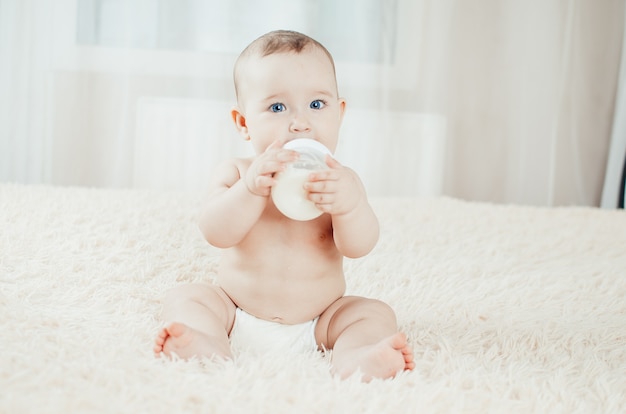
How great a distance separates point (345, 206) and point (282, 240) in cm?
13

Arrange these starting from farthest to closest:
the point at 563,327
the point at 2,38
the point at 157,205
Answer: the point at 2,38, the point at 157,205, the point at 563,327

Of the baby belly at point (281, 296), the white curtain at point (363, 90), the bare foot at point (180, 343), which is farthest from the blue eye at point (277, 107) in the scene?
the white curtain at point (363, 90)

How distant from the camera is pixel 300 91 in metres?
0.99

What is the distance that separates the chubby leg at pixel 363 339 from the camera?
2.66 feet

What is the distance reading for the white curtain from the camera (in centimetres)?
236

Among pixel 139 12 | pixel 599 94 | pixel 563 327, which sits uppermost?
pixel 139 12

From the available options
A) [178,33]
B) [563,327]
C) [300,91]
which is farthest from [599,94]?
[300,91]

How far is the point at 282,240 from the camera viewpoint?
1.00 m

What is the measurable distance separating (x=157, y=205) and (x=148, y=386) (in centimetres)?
90

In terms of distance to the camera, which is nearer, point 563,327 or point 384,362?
point 384,362

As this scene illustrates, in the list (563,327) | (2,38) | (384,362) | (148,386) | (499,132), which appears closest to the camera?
(148,386)

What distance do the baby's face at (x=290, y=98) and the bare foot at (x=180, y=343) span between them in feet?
1.01

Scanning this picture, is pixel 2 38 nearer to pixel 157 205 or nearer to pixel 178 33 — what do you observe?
pixel 178 33

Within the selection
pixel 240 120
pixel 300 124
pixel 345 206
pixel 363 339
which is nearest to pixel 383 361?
pixel 363 339
